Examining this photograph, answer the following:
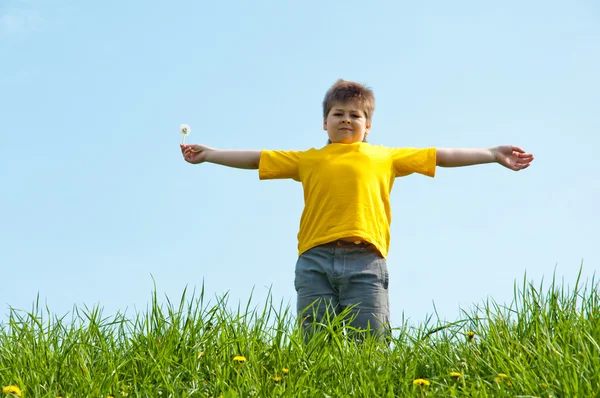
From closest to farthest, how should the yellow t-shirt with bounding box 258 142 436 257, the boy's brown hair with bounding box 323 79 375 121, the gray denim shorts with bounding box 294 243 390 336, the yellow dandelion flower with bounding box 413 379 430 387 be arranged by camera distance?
the yellow dandelion flower with bounding box 413 379 430 387, the gray denim shorts with bounding box 294 243 390 336, the yellow t-shirt with bounding box 258 142 436 257, the boy's brown hair with bounding box 323 79 375 121

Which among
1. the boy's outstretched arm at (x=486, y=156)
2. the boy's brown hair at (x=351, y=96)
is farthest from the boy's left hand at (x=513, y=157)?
the boy's brown hair at (x=351, y=96)

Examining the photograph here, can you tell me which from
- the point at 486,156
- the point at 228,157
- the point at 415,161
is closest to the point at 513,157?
the point at 486,156

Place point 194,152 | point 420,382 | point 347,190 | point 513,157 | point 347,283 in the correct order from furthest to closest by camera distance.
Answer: point 194,152, point 513,157, point 347,190, point 347,283, point 420,382

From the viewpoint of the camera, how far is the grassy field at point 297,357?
9.14 feet

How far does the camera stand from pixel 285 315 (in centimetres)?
340

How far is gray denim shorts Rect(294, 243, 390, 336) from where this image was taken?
4.21 m

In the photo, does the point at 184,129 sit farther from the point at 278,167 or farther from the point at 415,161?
the point at 415,161

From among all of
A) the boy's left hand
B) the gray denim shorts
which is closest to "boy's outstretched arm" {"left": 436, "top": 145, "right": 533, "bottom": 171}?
the boy's left hand

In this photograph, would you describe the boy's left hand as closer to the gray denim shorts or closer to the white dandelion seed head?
the gray denim shorts

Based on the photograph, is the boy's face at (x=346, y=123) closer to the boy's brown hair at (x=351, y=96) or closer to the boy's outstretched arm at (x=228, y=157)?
the boy's brown hair at (x=351, y=96)

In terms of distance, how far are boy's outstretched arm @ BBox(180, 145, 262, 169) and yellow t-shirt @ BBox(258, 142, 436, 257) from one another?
78 mm

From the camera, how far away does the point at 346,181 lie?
4414 millimetres

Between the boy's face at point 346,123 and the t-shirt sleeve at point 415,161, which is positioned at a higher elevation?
the boy's face at point 346,123

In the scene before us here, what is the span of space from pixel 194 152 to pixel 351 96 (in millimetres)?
1149
